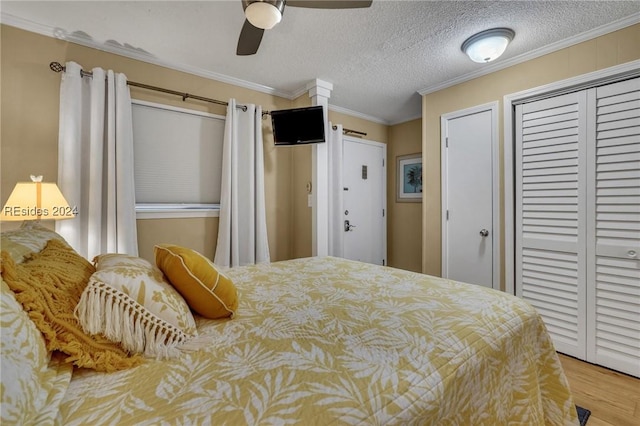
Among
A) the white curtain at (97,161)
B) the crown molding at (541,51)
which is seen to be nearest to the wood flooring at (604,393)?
the crown molding at (541,51)

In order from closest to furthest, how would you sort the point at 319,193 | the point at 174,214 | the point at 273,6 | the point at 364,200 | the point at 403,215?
the point at 273,6 → the point at 174,214 → the point at 319,193 → the point at 364,200 → the point at 403,215

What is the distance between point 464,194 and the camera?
2916 mm

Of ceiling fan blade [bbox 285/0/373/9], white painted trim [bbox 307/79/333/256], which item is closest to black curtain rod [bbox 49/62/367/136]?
white painted trim [bbox 307/79/333/256]

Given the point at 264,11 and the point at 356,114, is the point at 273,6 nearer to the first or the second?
the point at 264,11

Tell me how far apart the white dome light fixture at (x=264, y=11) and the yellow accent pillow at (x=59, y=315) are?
1.48 metres

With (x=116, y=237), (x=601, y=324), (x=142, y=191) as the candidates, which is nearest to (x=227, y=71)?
(x=142, y=191)

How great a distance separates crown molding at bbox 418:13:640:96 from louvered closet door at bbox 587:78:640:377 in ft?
1.29

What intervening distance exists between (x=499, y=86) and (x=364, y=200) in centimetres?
212

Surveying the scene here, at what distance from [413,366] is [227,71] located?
3.02 meters

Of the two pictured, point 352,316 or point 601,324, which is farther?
point 601,324

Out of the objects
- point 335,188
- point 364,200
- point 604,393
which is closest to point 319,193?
point 335,188

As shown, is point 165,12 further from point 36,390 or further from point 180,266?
point 36,390

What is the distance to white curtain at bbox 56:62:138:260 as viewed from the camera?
7.22 feet

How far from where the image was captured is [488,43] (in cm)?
220
